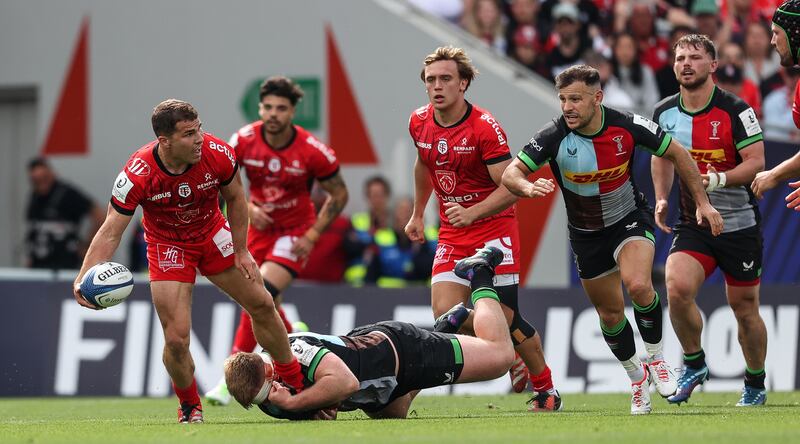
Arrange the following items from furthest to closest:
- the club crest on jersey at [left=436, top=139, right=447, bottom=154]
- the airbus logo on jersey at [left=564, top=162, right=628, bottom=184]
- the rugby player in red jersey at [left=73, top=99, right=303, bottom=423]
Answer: the club crest on jersey at [left=436, top=139, right=447, bottom=154] → the airbus logo on jersey at [left=564, top=162, right=628, bottom=184] → the rugby player in red jersey at [left=73, top=99, right=303, bottom=423]

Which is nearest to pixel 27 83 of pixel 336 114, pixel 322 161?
pixel 336 114

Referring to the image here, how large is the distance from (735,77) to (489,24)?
328 cm

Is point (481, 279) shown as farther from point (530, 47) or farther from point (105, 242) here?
point (530, 47)

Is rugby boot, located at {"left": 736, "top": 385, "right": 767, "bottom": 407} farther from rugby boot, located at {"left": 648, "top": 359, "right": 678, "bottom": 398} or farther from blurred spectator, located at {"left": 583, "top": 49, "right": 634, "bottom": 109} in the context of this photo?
blurred spectator, located at {"left": 583, "top": 49, "right": 634, "bottom": 109}

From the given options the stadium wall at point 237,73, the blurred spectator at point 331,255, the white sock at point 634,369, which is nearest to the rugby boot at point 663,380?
the white sock at point 634,369

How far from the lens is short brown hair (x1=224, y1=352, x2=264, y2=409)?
8.32m

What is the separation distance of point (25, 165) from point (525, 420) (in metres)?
13.1

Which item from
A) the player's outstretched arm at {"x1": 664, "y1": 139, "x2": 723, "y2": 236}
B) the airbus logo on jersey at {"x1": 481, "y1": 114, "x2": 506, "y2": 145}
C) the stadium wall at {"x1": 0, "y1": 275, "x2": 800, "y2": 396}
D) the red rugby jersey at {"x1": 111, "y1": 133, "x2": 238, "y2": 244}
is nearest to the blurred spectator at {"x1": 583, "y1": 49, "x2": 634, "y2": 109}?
the stadium wall at {"x1": 0, "y1": 275, "x2": 800, "y2": 396}

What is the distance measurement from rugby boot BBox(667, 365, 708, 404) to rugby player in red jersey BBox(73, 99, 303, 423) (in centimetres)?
319

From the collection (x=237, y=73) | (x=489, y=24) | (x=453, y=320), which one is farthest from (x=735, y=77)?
(x=453, y=320)

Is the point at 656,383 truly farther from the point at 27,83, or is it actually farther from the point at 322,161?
the point at 27,83

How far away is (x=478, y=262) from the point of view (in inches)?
372

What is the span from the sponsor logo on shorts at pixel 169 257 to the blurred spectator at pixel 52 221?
26.7 ft

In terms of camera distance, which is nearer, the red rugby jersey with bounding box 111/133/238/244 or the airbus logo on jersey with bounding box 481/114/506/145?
the red rugby jersey with bounding box 111/133/238/244
